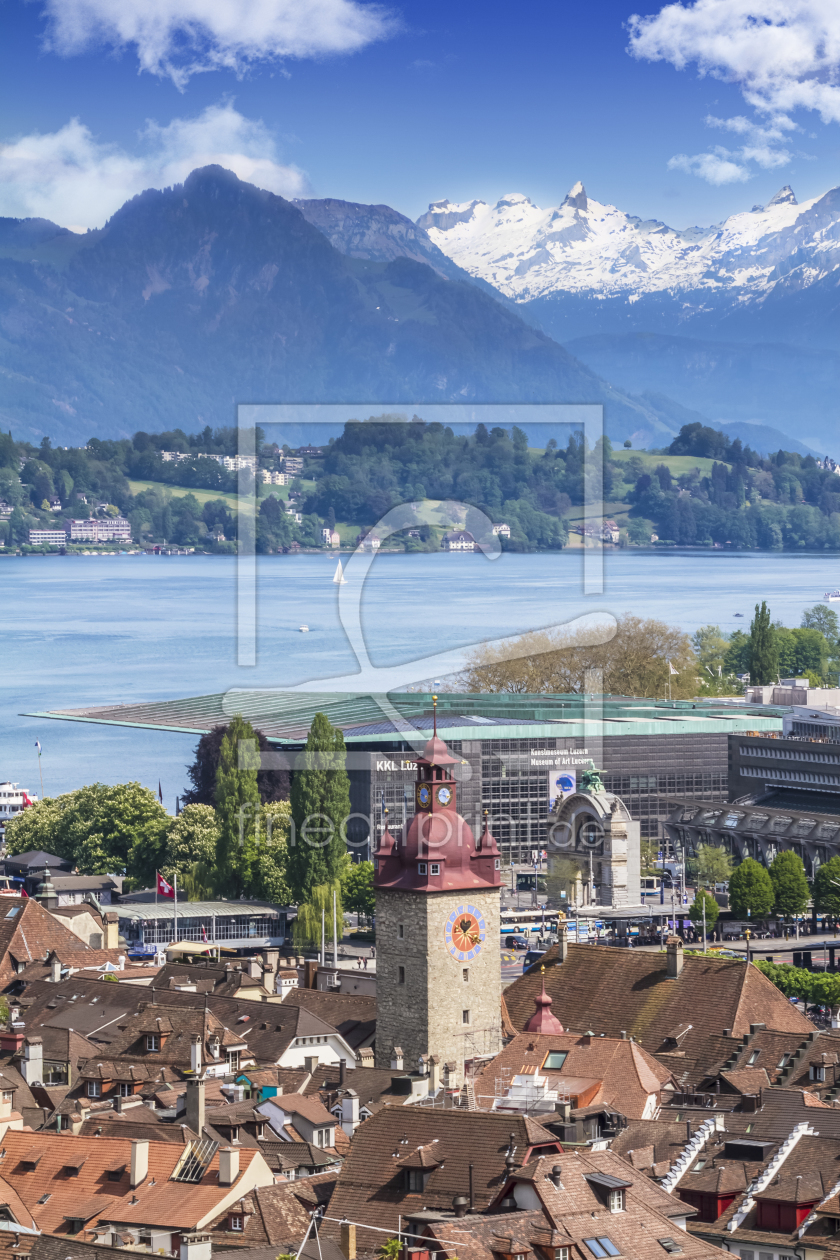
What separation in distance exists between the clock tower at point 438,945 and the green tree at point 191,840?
3447cm

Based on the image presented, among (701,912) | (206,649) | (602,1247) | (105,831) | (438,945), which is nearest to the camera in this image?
(602,1247)

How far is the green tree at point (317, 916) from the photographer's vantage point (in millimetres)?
64125

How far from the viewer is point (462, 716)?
92.1 meters

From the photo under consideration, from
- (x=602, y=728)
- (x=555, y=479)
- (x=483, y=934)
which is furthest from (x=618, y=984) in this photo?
(x=555, y=479)

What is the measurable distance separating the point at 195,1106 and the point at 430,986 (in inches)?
340

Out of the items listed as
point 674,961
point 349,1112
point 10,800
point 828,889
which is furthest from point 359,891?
point 10,800

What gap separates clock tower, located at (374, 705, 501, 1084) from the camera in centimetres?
3881

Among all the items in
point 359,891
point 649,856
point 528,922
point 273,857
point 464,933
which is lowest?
point 649,856

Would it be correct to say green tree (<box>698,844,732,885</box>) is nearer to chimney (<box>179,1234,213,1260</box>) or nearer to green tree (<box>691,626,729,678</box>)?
chimney (<box>179,1234,213,1260</box>)

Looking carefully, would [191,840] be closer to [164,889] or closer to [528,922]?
[164,889]

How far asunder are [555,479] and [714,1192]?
503 feet

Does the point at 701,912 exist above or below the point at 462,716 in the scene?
below

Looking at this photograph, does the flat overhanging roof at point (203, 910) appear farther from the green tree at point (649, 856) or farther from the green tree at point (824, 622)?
the green tree at point (824, 622)

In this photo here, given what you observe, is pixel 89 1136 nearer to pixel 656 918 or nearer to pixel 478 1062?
pixel 478 1062
